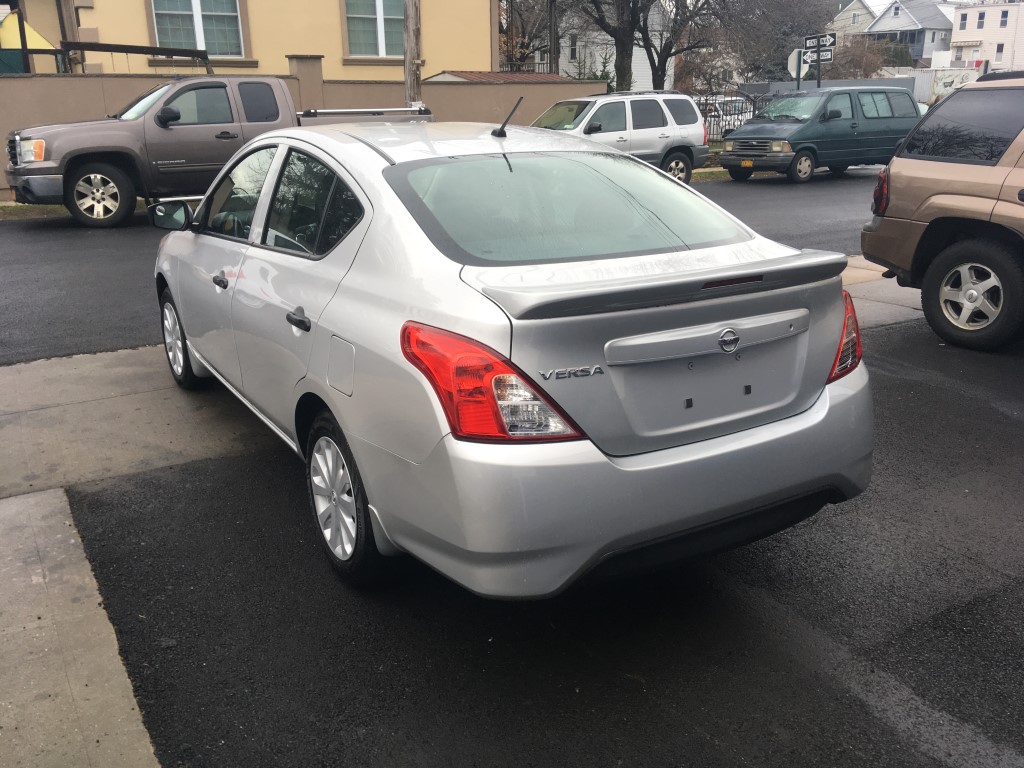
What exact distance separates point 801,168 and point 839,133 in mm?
1235

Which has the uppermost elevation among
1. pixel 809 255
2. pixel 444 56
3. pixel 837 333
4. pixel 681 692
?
pixel 444 56

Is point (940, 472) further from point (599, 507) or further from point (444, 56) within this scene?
point (444, 56)

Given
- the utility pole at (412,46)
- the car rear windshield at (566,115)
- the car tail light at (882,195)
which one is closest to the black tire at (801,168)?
the car rear windshield at (566,115)

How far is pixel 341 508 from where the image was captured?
3.52 metres

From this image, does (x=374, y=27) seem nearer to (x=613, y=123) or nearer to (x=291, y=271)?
(x=613, y=123)

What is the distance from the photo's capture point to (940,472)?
15.3 ft

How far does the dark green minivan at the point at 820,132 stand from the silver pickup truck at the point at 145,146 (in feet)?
31.9

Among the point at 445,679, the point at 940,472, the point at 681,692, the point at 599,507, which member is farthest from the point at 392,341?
the point at 940,472

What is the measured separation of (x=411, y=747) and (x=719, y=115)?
2882cm

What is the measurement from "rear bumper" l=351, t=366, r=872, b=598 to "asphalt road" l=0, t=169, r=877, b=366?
4.80 meters

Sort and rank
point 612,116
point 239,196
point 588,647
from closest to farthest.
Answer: point 588,647
point 239,196
point 612,116

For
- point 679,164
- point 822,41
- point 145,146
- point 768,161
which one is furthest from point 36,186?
point 822,41

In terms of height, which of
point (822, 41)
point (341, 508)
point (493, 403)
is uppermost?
point (822, 41)

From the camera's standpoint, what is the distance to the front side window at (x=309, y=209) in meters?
3.62
